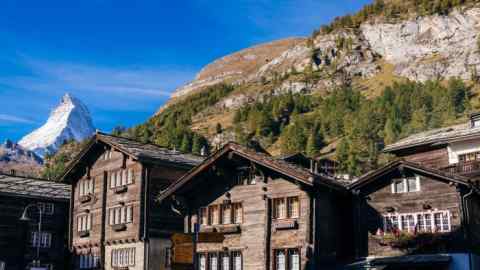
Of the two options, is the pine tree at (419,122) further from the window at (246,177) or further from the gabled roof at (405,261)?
the gabled roof at (405,261)

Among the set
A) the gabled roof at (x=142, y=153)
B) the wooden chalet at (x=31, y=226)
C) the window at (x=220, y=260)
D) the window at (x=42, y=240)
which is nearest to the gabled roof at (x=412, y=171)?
the window at (x=220, y=260)

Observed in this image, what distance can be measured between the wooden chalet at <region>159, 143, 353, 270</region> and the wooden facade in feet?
4.83

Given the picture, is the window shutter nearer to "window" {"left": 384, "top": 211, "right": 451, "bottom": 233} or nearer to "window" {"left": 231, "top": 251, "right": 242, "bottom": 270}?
"window" {"left": 231, "top": 251, "right": 242, "bottom": 270}

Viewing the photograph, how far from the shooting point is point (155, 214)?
161 feet

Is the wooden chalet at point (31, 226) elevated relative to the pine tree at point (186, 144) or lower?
lower

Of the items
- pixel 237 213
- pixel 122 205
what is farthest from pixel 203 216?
pixel 122 205

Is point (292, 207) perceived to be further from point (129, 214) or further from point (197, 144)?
point (197, 144)

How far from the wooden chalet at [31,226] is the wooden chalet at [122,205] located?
3.00 m

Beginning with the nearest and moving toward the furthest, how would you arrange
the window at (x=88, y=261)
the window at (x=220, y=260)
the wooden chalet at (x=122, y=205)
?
the window at (x=220, y=260) < the wooden chalet at (x=122, y=205) < the window at (x=88, y=261)

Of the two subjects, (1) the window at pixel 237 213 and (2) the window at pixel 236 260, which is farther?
(1) the window at pixel 237 213

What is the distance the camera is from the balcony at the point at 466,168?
133 feet

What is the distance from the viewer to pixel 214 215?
1642 inches

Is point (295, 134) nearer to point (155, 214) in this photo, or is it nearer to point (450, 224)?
point (155, 214)

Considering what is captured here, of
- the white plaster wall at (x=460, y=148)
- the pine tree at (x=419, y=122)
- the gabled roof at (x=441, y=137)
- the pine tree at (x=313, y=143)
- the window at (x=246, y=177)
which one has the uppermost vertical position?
the pine tree at (x=419, y=122)
